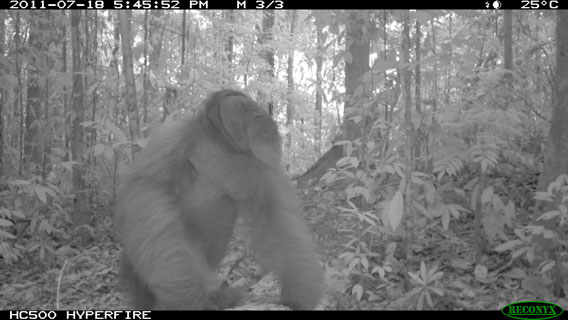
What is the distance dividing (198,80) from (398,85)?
8.38 ft

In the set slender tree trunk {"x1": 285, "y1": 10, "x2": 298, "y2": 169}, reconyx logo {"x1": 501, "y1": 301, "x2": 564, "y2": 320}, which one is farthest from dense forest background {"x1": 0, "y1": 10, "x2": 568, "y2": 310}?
slender tree trunk {"x1": 285, "y1": 10, "x2": 298, "y2": 169}

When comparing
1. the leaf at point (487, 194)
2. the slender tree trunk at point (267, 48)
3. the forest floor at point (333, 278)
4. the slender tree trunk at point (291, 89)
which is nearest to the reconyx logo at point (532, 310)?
the forest floor at point (333, 278)

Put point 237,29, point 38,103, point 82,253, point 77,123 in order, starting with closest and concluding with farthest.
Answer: point 82,253
point 77,123
point 38,103
point 237,29

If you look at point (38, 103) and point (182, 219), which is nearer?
point (182, 219)

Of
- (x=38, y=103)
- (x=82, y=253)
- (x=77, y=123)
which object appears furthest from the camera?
(x=38, y=103)

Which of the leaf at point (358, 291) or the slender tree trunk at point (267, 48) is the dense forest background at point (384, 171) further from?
the slender tree trunk at point (267, 48)

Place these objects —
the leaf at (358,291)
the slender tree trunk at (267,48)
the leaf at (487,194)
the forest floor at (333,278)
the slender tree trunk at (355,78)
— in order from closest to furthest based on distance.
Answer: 1. the leaf at (358,291)
2. the forest floor at (333,278)
3. the leaf at (487,194)
4. the slender tree trunk at (355,78)
5. the slender tree trunk at (267,48)

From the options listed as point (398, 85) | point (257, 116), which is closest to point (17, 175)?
point (257, 116)

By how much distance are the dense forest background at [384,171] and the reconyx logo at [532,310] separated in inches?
14.3

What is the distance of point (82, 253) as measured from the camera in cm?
443

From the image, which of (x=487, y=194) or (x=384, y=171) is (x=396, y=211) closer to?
(x=384, y=171)

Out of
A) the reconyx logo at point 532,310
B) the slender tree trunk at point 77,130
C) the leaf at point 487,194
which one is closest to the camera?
the reconyx logo at point 532,310

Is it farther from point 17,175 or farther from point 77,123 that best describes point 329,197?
point 17,175

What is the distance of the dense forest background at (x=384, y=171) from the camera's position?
Answer: 3.13 m
